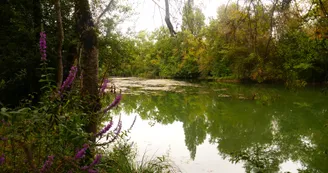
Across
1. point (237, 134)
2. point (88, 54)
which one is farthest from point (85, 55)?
point (237, 134)

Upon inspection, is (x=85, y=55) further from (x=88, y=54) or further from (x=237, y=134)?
(x=237, y=134)

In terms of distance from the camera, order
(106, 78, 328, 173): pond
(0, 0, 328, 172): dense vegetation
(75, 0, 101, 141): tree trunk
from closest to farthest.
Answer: (0, 0, 328, 172): dense vegetation, (75, 0, 101, 141): tree trunk, (106, 78, 328, 173): pond

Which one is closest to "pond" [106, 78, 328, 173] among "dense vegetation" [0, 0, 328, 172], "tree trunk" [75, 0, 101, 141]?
"tree trunk" [75, 0, 101, 141]

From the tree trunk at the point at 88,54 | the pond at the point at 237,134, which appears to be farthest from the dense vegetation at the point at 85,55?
the pond at the point at 237,134

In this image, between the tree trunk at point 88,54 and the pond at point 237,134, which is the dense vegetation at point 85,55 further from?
the pond at point 237,134

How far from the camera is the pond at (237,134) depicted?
14.7 ft

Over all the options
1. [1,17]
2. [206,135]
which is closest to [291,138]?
[206,135]

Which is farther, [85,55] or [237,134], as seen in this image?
[237,134]

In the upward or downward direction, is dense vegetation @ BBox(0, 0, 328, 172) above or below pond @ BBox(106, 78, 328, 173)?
above

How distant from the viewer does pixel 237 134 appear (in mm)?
6828

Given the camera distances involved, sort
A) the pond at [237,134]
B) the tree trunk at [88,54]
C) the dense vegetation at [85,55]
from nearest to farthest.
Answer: the dense vegetation at [85,55], the tree trunk at [88,54], the pond at [237,134]

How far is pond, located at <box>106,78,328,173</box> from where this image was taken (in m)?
4.47

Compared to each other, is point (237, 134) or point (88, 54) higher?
point (88, 54)

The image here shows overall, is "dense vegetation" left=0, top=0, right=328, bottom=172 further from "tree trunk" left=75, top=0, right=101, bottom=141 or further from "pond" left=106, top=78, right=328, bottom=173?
"pond" left=106, top=78, right=328, bottom=173
